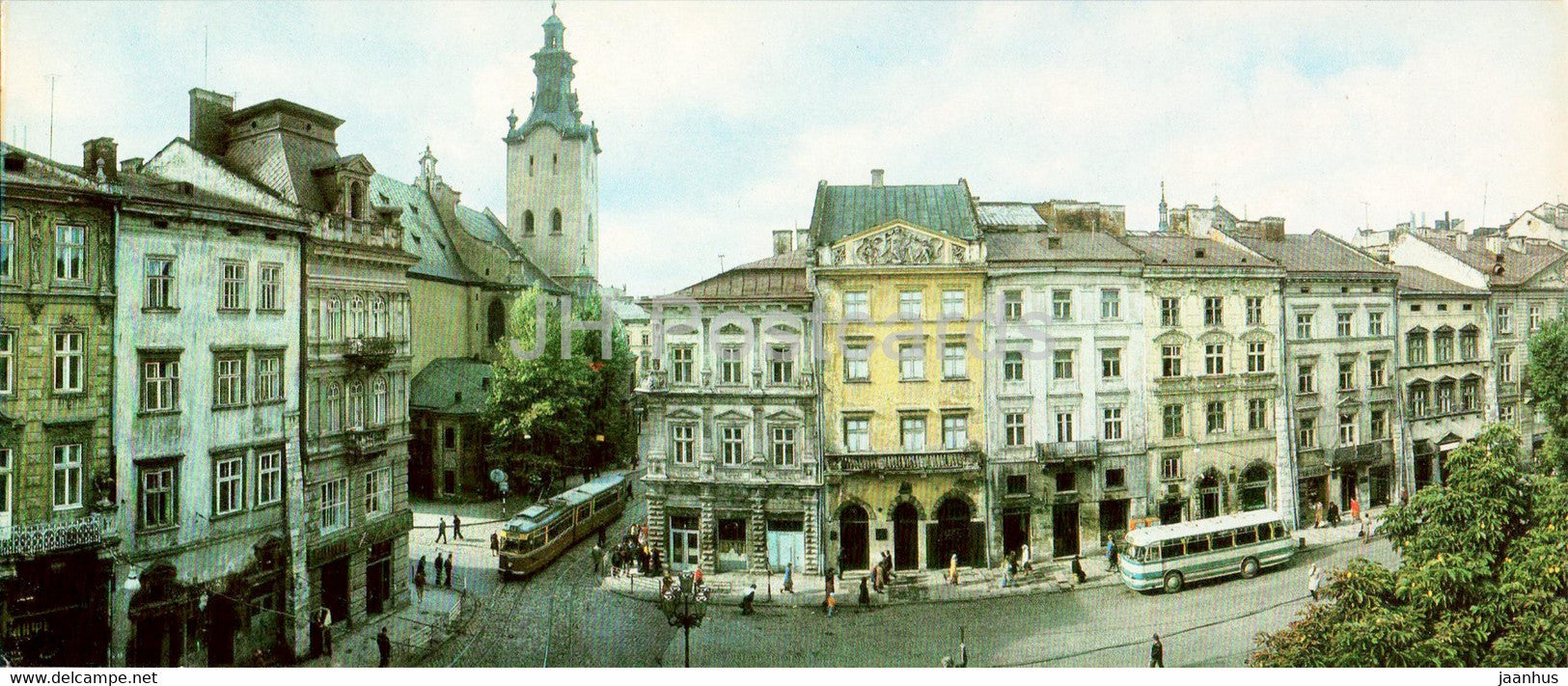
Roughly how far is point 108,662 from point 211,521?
148cm

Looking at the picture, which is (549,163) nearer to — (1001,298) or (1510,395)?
(1001,298)

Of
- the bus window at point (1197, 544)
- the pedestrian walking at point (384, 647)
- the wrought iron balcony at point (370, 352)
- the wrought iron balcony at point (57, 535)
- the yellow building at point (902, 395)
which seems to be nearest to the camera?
the wrought iron balcony at point (57, 535)

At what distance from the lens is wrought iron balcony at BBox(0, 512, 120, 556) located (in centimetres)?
679

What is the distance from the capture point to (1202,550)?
Answer: 34.1ft

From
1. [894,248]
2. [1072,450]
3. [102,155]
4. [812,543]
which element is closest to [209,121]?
[102,155]

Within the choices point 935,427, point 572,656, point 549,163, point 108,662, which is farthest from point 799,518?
point 108,662

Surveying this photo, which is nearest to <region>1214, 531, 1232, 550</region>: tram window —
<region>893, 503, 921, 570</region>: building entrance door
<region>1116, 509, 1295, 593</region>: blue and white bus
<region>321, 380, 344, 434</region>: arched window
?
<region>1116, 509, 1295, 593</region>: blue and white bus

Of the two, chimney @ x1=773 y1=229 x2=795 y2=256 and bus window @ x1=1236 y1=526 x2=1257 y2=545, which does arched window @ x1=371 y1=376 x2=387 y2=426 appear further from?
bus window @ x1=1236 y1=526 x2=1257 y2=545

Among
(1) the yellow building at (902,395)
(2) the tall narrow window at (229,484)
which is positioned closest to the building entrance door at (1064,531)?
(1) the yellow building at (902,395)

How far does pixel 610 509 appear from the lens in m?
14.5

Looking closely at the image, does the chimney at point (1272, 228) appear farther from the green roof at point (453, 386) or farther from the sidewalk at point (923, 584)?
the green roof at point (453, 386)

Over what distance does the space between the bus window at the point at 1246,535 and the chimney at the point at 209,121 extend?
13488mm

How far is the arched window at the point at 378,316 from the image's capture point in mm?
9102

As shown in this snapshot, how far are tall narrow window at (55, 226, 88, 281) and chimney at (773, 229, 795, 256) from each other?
7.17m
